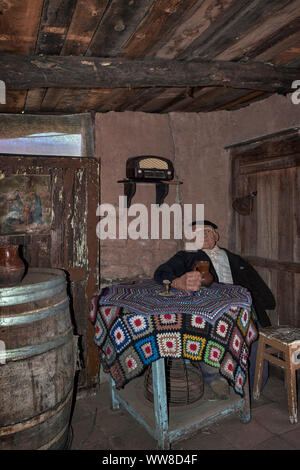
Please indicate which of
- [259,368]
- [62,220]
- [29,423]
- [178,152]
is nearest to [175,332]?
[29,423]

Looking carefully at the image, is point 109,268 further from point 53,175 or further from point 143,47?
point 143,47

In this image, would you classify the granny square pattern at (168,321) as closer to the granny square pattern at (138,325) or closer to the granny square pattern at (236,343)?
the granny square pattern at (138,325)

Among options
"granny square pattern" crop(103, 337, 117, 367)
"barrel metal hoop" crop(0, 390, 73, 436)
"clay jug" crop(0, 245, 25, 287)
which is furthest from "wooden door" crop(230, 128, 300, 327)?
"clay jug" crop(0, 245, 25, 287)

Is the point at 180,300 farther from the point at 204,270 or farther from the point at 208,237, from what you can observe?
the point at 208,237

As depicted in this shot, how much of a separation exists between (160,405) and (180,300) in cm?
69

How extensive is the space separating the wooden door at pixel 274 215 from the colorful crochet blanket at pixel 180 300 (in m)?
0.95

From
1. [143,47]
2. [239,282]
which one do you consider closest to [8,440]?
[239,282]

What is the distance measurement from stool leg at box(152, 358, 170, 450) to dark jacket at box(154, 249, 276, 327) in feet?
3.22

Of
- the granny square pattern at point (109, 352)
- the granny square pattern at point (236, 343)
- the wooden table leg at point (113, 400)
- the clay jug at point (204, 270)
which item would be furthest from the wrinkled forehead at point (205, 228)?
the wooden table leg at point (113, 400)

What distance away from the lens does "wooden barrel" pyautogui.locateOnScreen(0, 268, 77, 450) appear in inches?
75.5

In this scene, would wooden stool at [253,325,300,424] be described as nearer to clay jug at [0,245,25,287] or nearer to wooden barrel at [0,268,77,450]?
wooden barrel at [0,268,77,450]

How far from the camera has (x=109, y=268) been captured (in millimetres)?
3514

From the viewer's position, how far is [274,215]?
3.51m

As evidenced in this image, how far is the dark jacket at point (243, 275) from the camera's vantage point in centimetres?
318
